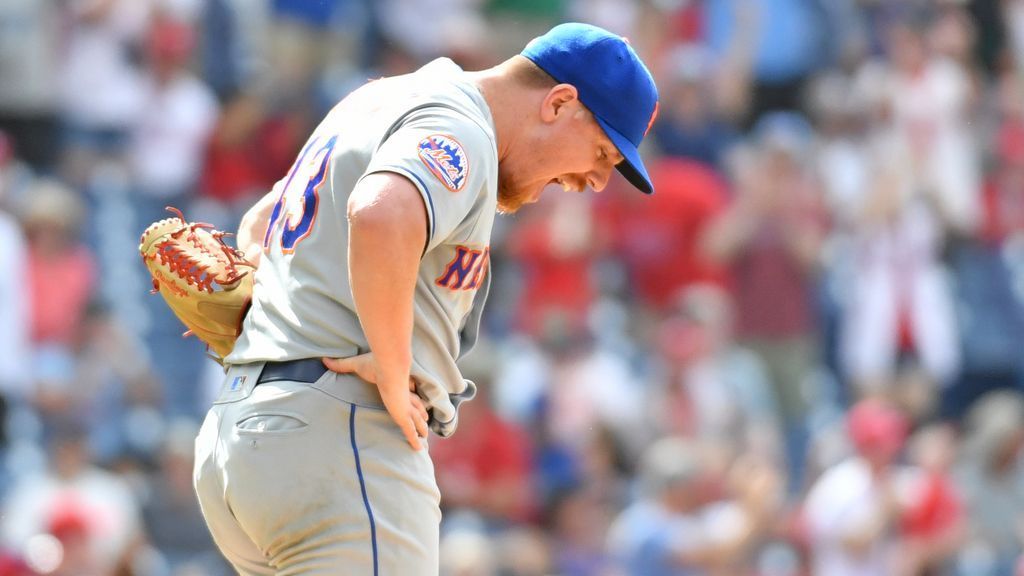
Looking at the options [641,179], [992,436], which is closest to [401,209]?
[641,179]

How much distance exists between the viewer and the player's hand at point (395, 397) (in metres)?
3.11

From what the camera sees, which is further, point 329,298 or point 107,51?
point 107,51

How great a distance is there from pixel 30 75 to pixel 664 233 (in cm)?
429

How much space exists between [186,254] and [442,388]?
0.67 m

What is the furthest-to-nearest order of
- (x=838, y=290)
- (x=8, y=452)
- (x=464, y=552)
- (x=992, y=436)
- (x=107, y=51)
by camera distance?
(x=838, y=290)
(x=107, y=51)
(x=992, y=436)
(x=8, y=452)
(x=464, y=552)

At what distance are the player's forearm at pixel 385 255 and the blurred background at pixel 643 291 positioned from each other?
3.91 meters

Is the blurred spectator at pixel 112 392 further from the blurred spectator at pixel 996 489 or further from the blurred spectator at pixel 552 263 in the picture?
the blurred spectator at pixel 996 489

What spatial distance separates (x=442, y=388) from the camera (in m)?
3.30

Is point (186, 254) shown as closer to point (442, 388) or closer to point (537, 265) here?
point (442, 388)

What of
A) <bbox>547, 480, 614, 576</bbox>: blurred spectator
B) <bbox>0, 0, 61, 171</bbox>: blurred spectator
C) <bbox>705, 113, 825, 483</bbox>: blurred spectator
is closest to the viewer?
<bbox>547, 480, 614, 576</bbox>: blurred spectator

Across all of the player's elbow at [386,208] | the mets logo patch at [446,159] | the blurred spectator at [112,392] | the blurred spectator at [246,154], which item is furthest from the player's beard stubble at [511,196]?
the blurred spectator at [246,154]

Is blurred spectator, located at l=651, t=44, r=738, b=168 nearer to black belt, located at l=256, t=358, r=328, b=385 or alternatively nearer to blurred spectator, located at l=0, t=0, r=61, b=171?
blurred spectator, located at l=0, t=0, r=61, b=171

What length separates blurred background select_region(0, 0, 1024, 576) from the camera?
26.7 ft

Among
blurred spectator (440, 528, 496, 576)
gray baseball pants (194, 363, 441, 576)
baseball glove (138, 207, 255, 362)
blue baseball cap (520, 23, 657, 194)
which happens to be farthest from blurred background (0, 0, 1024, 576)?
blue baseball cap (520, 23, 657, 194)
